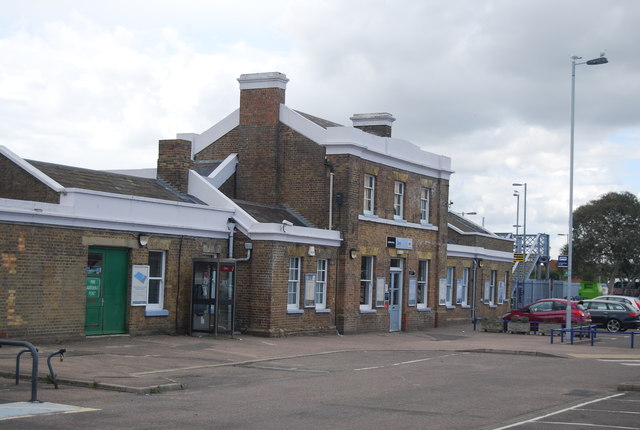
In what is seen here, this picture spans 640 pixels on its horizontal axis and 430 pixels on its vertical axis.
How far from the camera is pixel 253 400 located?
578 inches

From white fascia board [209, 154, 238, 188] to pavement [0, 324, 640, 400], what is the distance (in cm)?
701

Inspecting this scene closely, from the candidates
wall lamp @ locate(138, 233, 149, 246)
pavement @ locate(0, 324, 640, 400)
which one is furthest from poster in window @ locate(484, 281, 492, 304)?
wall lamp @ locate(138, 233, 149, 246)

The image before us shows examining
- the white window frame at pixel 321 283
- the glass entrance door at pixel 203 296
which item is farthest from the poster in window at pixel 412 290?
the glass entrance door at pixel 203 296

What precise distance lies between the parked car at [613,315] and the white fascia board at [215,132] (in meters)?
18.5

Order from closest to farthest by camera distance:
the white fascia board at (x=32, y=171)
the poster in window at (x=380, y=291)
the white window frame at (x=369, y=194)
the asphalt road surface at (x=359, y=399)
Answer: the asphalt road surface at (x=359, y=399) < the white fascia board at (x=32, y=171) < the white window frame at (x=369, y=194) < the poster in window at (x=380, y=291)

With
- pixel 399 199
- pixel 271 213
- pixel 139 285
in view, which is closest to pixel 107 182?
pixel 139 285

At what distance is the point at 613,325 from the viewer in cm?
3953

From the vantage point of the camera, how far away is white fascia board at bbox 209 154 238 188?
32062mm

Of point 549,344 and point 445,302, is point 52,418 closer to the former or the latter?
point 549,344

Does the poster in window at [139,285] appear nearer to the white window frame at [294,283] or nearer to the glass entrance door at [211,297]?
the glass entrance door at [211,297]

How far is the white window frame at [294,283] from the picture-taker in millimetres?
29125

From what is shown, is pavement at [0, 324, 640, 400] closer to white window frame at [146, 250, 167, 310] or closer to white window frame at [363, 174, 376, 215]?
white window frame at [146, 250, 167, 310]

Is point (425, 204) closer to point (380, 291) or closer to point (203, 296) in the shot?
point (380, 291)

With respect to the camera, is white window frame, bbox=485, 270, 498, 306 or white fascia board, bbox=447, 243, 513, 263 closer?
white fascia board, bbox=447, 243, 513, 263
